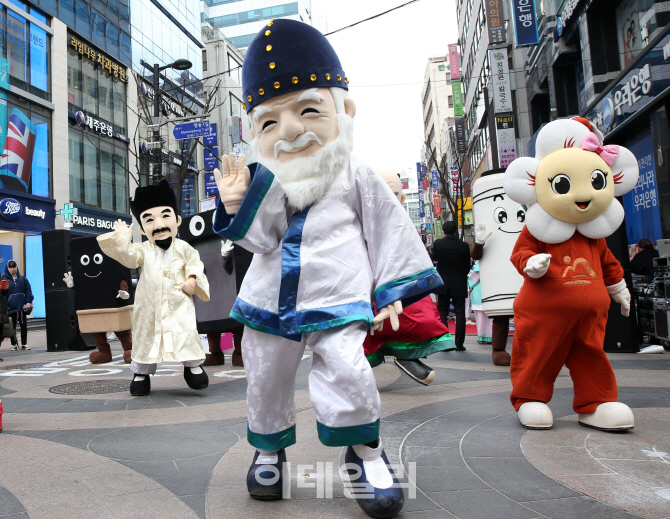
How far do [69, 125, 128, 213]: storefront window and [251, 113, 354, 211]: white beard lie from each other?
773 inches

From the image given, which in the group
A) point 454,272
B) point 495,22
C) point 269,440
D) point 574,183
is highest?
point 495,22

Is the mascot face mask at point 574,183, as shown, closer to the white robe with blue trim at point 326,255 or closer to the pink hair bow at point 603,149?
the pink hair bow at point 603,149

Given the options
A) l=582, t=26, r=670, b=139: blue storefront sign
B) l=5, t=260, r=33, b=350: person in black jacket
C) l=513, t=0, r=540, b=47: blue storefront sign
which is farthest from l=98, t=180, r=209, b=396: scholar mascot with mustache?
l=513, t=0, r=540, b=47: blue storefront sign

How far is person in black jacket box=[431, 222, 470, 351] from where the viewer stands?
24.0 ft

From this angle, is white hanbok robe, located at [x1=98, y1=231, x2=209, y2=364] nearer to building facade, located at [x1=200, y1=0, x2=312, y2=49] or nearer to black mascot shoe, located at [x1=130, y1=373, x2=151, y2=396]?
black mascot shoe, located at [x1=130, y1=373, x2=151, y2=396]

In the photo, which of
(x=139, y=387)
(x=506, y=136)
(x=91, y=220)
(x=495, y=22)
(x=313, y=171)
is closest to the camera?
(x=313, y=171)

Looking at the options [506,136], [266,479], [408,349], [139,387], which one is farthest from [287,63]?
[506,136]

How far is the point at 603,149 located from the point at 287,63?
6.71 ft

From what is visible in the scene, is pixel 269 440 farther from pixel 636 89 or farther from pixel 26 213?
pixel 26 213

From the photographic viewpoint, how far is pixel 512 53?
758 inches

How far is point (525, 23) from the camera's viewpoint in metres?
15.1

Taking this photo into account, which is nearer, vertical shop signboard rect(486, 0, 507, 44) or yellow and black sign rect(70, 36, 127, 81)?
vertical shop signboard rect(486, 0, 507, 44)

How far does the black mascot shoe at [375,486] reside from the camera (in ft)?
6.82

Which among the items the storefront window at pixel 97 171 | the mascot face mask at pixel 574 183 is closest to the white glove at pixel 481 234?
the mascot face mask at pixel 574 183
